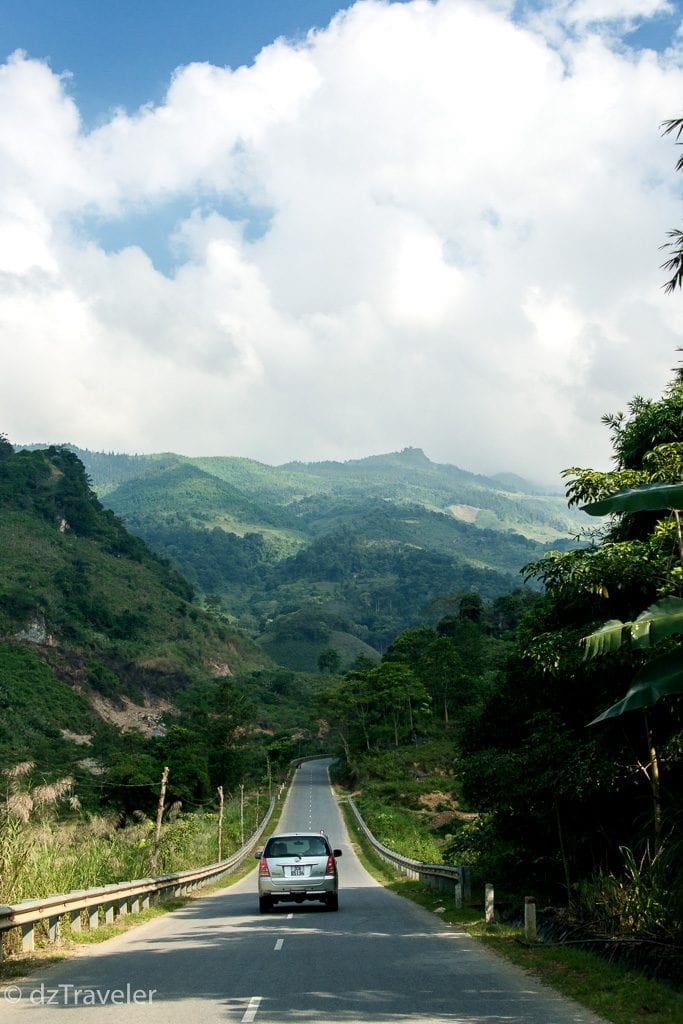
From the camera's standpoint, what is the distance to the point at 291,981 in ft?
33.4

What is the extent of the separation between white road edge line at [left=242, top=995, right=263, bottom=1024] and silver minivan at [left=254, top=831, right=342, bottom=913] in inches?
396

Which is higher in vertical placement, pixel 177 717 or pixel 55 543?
pixel 55 543

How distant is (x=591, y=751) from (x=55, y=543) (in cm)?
13557

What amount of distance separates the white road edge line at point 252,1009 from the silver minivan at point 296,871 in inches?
396

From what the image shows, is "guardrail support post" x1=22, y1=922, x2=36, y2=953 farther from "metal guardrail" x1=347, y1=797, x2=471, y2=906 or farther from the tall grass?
"metal guardrail" x1=347, y1=797, x2=471, y2=906

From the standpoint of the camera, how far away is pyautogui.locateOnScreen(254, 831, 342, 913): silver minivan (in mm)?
19062

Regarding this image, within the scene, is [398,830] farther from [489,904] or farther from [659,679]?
[659,679]

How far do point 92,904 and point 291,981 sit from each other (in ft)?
20.1

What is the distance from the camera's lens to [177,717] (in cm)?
12062

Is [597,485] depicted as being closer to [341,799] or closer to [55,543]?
[341,799]

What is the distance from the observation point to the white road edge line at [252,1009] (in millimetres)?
8109

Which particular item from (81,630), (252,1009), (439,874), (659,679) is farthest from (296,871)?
(81,630)

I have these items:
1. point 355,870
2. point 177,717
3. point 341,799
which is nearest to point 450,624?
point 177,717

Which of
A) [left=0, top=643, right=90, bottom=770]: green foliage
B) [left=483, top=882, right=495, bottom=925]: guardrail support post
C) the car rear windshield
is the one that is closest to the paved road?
[left=483, top=882, right=495, bottom=925]: guardrail support post
